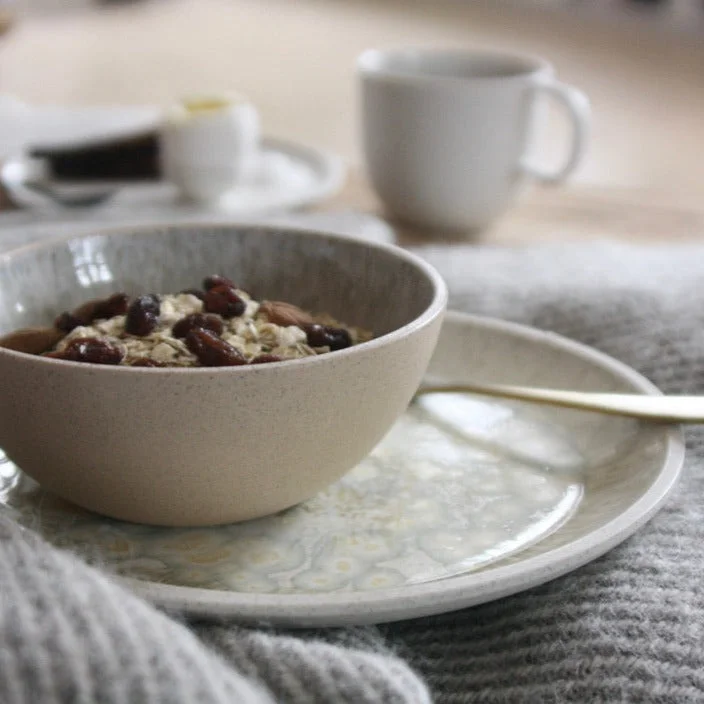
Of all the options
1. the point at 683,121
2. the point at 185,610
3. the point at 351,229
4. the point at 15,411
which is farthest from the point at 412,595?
the point at 683,121

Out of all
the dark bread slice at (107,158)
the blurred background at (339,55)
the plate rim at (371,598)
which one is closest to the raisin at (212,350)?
the plate rim at (371,598)

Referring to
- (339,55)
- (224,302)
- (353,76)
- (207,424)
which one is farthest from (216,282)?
(339,55)

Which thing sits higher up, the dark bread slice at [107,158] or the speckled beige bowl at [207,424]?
the speckled beige bowl at [207,424]

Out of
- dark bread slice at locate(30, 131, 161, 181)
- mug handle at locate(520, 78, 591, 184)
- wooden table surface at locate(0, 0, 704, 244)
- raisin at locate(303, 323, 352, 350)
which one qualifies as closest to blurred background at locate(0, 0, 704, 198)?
wooden table surface at locate(0, 0, 704, 244)

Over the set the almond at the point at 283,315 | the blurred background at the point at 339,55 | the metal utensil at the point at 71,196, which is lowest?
the blurred background at the point at 339,55

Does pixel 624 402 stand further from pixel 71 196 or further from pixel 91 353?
pixel 71 196

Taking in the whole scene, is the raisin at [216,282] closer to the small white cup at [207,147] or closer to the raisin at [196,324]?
the raisin at [196,324]

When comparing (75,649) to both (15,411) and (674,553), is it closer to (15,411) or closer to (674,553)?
(15,411)

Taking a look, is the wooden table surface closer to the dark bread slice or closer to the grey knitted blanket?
the dark bread slice
